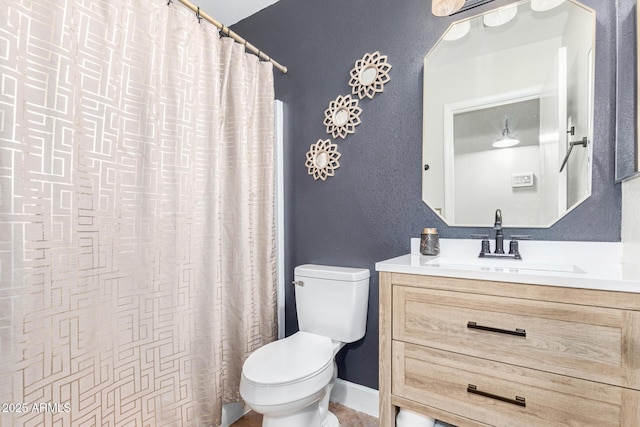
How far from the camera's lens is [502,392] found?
1.01 meters

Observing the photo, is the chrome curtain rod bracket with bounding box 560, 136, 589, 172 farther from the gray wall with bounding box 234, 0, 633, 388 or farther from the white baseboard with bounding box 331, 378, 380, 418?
the white baseboard with bounding box 331, 378, 380, 418

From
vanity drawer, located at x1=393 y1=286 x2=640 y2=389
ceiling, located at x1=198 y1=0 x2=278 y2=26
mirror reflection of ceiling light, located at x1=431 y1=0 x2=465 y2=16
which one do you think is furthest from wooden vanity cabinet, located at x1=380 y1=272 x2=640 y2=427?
ceiling, located at x1=198 y1=0 x2=278 y2=26

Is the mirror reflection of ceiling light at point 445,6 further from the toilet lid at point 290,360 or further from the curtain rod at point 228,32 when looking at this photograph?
the toilet lid at point 290,360

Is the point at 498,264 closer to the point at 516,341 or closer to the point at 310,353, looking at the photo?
the point at 516,341

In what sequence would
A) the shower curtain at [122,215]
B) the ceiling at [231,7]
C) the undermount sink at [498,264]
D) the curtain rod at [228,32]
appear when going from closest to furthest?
the shower curtain at [122,215]
the undermount sink at [498,264]
the curtain rod at [228,32]
the ceiling at [231,7]

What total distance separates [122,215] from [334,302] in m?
1.08

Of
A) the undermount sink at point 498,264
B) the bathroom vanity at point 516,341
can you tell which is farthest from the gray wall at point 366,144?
the bathroom vanity at point 516,341

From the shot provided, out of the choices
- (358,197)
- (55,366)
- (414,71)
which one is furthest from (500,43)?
(55,366)

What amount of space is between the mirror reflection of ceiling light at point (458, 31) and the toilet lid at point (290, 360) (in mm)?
A: 1661

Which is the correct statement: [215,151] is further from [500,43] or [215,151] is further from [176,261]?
[500,43]

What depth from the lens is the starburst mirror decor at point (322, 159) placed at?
1.86 metres

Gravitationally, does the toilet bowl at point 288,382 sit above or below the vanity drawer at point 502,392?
below

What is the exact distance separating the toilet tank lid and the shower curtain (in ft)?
1.07

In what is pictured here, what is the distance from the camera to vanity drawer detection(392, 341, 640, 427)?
0.88 metres
